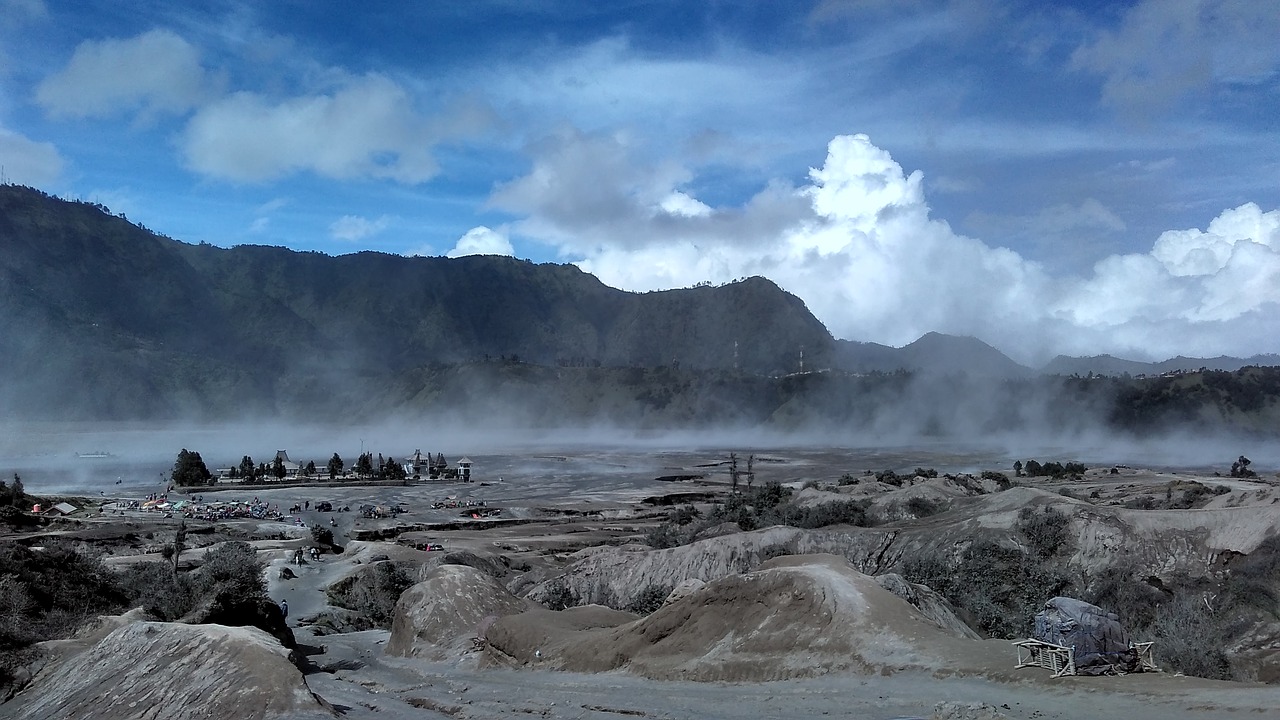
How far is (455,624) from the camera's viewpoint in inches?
1041

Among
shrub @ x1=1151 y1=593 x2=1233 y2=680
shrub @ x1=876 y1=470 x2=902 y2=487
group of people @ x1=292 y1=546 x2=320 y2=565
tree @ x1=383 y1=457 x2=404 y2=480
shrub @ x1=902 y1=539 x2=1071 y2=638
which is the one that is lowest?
group of people @ x1=292 y1=546 x2=320 y2=565

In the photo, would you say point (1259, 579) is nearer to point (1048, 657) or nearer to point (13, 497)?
point (1048, 657)

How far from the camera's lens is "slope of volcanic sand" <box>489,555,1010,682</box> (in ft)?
53.2

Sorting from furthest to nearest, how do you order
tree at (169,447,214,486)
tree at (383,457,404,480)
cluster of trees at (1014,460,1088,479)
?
1. tree at (383,457,404,480)
2. tree at (169,447,214,486)
3. cluster of trees at (1014,460,1088,479)

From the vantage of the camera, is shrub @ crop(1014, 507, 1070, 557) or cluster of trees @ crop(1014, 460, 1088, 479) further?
cluster of trees @ crop(1014, 460, 1088, 479)

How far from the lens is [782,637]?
18.1 metres

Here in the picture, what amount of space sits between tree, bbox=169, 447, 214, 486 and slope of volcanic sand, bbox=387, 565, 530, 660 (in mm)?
86888

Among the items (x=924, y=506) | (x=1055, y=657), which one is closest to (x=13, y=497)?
(x=924, y=506)

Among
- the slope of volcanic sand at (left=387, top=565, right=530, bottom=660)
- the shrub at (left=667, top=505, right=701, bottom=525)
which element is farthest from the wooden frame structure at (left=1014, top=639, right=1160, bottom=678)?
the shrub at (left=667, top=505, right=701, bottom=525)

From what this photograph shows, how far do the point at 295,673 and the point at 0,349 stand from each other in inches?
8960

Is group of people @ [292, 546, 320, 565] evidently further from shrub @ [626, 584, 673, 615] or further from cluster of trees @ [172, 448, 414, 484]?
cluster of trees @ [172, 448, 414, 484]

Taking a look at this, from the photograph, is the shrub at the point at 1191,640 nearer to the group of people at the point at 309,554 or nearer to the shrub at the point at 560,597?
the shrub at the point at 560,597

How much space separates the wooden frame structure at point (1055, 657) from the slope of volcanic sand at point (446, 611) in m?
15.2

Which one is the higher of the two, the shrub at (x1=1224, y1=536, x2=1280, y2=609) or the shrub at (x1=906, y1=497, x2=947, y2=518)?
the shrub at (x1=1224, y1=536, x2=1280, y2=609)
